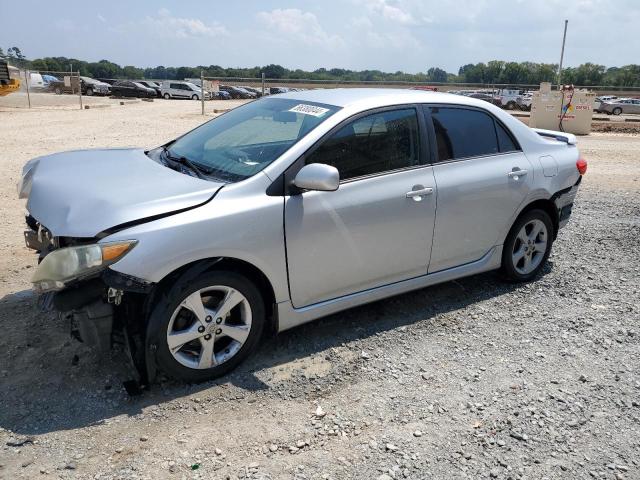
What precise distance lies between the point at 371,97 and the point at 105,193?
1999 millimetres

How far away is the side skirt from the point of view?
3674 millimetres

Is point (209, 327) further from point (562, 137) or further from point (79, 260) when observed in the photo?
point (562, 137)

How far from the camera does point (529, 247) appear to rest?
5094mm

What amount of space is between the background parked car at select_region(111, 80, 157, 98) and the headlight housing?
45433 mm

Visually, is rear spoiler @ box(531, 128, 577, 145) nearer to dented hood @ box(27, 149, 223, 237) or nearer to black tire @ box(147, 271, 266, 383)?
black tire @ box(147, 271, 266, 383)

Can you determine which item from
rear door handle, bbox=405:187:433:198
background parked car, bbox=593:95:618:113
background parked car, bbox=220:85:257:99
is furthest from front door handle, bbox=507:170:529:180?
background parked car, bbox=220:85:257:99

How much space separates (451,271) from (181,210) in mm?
2307

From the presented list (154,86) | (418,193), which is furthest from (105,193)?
(154,86)

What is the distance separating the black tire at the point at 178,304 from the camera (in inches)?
123

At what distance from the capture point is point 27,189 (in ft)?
12.9

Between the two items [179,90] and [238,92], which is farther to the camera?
[238,92]

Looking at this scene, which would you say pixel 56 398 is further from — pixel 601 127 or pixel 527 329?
pixel 601 127

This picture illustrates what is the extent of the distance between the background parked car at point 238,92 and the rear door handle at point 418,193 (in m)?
49.7

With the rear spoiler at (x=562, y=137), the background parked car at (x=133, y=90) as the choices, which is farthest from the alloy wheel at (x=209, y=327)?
the background parked car at (x=133, y=90)
